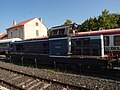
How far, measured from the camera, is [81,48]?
48.8 ft

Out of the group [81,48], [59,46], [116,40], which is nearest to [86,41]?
[81,48]

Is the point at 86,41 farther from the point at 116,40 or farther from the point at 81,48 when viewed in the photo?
the point at 116,40

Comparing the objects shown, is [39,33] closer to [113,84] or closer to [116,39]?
[116,39]

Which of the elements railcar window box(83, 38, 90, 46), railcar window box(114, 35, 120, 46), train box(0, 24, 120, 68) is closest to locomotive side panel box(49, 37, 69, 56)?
train box(0, 24, 120, 68)

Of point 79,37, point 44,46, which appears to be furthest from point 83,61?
point 44,46

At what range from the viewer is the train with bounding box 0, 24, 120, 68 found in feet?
44.0

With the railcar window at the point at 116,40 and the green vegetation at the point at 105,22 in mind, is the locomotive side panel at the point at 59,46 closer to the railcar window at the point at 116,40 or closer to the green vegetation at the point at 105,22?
the railcar window at the point at 116,40

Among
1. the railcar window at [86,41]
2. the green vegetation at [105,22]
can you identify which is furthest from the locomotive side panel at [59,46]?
the green vegetation at [105,22]

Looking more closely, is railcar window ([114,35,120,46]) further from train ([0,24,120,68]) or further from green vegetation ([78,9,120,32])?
green vegetation ([78,9,120,32])

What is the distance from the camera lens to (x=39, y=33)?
48.0m

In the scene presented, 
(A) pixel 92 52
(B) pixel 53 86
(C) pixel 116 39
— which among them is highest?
(C) pixel 116 39

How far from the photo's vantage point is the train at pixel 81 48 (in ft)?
44.0

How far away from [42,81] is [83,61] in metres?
4.54

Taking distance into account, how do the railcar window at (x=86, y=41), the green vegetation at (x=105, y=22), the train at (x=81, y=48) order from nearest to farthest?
the train at (x=81, y=48), the railcar window at (x=86, y=41), the green vegetation at (x=105, y=22)
